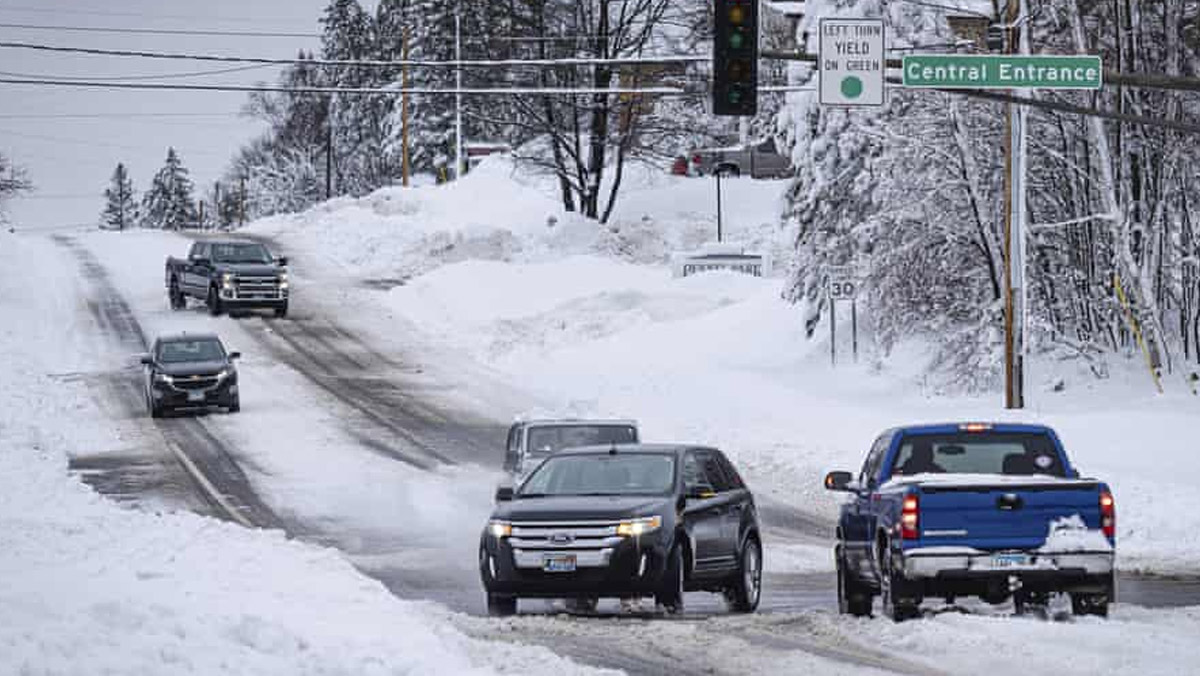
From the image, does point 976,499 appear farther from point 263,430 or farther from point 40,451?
point 263,430

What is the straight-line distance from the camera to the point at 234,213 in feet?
630

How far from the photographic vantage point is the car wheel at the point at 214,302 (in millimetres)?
52000

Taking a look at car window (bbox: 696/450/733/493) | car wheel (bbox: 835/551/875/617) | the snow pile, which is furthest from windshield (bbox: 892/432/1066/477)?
the snow pile

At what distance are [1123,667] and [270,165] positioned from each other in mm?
158067

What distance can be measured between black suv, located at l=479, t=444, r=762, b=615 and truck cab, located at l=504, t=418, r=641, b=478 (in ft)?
19.3

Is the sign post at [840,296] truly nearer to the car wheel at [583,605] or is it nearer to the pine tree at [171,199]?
the car wheel at [583,605]

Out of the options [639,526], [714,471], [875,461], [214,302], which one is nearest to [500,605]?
[639,526]

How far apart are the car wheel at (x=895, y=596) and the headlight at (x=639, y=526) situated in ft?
6.99

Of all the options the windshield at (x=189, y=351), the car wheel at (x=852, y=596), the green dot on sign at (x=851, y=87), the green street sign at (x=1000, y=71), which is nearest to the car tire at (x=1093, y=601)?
the car wheel at (x=852, y=596)

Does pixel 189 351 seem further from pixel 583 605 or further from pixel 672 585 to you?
pixel 672 585

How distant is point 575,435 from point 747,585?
23.1 ft

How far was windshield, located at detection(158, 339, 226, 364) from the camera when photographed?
38.1 m

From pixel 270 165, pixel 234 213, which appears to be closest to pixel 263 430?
pixel 270 165

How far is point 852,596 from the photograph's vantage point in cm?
1566
